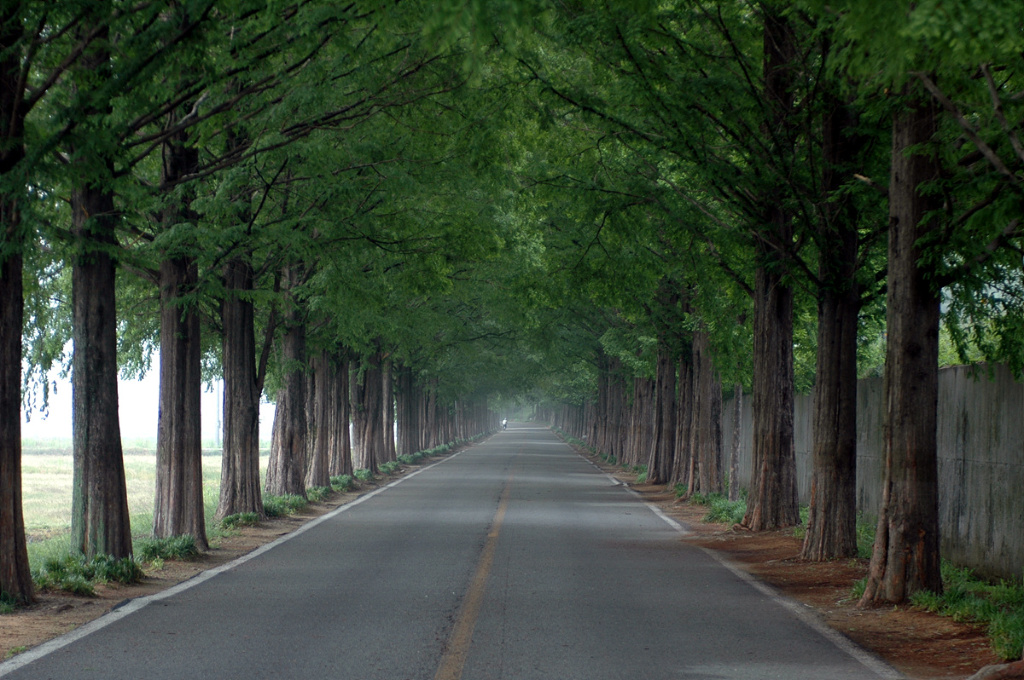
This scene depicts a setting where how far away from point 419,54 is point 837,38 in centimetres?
568

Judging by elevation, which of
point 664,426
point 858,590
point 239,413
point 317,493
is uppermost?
point 239,413

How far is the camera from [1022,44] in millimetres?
6852

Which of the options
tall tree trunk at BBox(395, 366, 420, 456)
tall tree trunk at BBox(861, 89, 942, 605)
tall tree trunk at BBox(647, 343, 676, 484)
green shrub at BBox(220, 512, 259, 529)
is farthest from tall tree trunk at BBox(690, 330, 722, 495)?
tall tree trunk at BBox(395, 366, 420, 456)

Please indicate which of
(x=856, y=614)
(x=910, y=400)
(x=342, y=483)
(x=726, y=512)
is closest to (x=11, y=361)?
(x=856, y=614)

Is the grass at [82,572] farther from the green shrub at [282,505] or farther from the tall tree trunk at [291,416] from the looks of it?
the tall tree trunk at [291,416]

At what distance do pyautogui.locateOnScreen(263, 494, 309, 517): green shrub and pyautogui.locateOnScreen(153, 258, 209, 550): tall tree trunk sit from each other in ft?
15.8

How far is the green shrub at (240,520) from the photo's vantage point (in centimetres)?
1917

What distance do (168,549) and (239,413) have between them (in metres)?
5.84

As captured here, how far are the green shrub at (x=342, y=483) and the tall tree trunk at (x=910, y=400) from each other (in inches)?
822

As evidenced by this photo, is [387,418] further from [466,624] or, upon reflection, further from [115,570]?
[466,624]

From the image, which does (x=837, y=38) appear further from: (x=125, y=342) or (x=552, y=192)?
(x=125, y=342)

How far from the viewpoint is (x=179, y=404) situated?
52.4 feet

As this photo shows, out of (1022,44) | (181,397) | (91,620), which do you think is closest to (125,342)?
(181,397)

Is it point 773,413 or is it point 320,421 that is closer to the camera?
point 773,413
